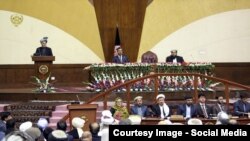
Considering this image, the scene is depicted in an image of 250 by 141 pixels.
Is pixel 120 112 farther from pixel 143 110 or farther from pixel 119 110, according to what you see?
pixel 143 110

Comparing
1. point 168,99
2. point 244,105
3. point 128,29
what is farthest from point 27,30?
point 244,105

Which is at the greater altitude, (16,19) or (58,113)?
(16,19)

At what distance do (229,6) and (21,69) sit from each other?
709 cm

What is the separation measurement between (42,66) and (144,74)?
2640 millimetres

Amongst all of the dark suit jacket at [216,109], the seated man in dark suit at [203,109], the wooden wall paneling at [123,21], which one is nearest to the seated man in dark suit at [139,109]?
the seated man in dark suit at [203,109]

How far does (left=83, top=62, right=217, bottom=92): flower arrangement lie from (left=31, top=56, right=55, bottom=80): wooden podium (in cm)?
125

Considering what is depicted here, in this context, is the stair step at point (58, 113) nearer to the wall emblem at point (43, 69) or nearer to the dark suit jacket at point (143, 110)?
the dark suit jacket at point (143, 110)

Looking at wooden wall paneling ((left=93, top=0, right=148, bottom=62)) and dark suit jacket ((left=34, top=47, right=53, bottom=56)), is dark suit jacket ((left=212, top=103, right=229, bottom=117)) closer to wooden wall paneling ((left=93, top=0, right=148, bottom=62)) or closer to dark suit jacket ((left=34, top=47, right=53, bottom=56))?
wooden wall paneling ((left=93, top=0, right=148, bottom=62))

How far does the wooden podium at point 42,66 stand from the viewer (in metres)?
13.8

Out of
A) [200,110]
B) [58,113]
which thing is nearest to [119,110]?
[200,110]

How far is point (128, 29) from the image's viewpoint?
15508mm

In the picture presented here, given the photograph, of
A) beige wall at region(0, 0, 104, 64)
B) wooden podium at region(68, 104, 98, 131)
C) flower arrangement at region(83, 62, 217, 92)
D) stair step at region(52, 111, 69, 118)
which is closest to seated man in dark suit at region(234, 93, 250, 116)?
flower arrangement at region(83, 62, 217, 92)

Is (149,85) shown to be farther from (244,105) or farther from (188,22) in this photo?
(188,22)

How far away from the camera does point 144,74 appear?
1338 centimetres
